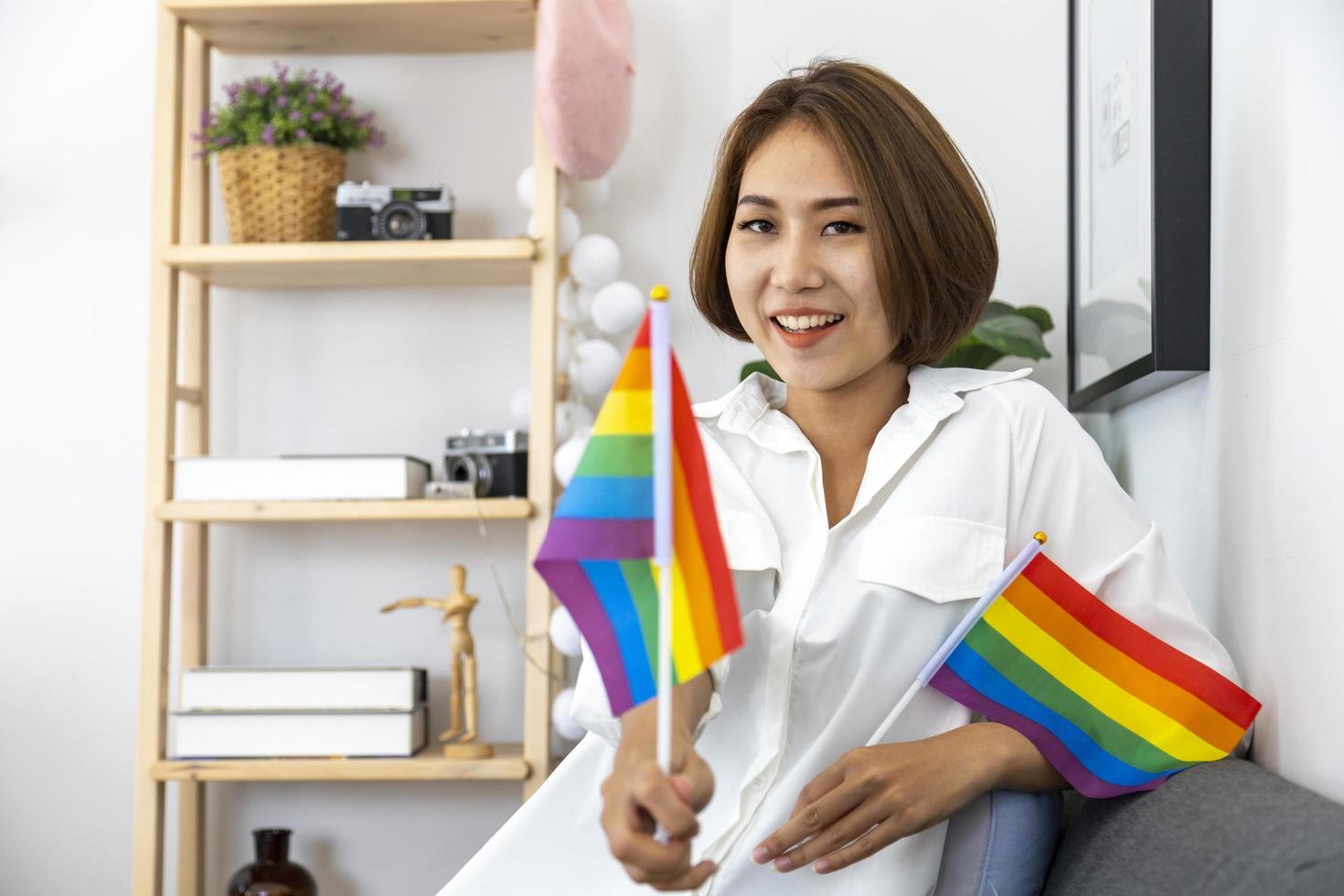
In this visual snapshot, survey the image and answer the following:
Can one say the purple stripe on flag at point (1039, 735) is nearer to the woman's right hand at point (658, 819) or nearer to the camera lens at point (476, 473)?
the woman's right hand at point (658, 819)

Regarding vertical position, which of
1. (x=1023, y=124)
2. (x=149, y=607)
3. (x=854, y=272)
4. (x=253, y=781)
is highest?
(x=1023, y=124)

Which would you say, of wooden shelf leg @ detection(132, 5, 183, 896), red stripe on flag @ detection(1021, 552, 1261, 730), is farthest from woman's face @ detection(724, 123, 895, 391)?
wooden shelf leg @ detection(132, 5, 183, 896)

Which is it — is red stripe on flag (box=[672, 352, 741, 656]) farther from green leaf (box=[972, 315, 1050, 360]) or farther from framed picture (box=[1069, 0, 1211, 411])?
green leaf (box=[972, 315, 1050, 360])

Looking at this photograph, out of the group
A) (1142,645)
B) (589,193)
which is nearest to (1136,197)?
(1142,645)

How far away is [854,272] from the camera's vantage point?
1073mm

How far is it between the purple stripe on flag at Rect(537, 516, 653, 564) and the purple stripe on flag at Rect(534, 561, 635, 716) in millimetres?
29

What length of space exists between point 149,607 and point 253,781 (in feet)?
1.47

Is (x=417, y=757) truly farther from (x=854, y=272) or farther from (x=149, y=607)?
(x=854, y=272)

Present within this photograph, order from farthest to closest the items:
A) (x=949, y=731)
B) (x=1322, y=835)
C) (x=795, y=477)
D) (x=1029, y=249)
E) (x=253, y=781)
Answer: (x=253, y=781) → (x=1029, y=249) → (x=795, y=477) → (x=949, y=731) → (x=1322, y=835)

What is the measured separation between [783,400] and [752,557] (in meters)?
0.21

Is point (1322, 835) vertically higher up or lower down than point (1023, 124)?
lower down

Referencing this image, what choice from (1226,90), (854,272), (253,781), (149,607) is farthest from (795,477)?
(253,781)

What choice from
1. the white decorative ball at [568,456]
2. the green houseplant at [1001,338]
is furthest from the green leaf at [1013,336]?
the white decorative ball at [568,456]

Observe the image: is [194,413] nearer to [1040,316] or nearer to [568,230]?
[568,230]
